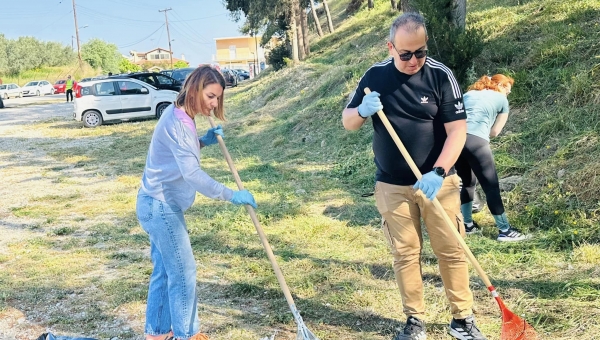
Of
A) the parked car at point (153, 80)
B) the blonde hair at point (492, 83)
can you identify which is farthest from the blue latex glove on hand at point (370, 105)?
the parked car at point (153, 80)

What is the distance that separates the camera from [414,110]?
3041mm

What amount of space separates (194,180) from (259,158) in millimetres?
7258

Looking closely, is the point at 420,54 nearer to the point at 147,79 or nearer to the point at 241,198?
the point at 241,198

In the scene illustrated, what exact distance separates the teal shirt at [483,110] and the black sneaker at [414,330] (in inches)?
88.4

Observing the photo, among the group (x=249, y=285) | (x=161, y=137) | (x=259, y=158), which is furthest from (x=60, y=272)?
(x=259, y=158)

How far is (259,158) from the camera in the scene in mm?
10172

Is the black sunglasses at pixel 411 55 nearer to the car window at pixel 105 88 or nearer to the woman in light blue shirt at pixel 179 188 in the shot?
the woman in light blue shirt at pixel 179 188

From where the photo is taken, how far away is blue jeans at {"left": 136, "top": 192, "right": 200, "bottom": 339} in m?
3.09

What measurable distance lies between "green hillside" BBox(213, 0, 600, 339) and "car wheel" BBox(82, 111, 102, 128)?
7.38 meters

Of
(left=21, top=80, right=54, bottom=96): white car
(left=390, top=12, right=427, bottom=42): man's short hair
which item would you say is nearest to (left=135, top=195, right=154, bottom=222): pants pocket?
(left=390, top=12, right=427, bottom=42): man's short hair

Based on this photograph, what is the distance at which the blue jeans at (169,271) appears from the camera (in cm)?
309

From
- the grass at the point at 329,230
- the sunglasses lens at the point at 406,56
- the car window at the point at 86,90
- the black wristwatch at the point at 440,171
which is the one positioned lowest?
the grass at the point at 329,230

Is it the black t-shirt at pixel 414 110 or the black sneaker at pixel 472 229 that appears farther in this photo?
the black sneaker at pixel 472 229

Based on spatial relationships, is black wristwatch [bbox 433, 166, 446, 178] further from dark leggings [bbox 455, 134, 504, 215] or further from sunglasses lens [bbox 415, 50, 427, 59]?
dark leggings [bbox 455, 134, 504, 215]
